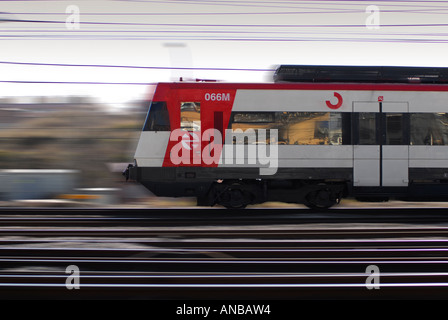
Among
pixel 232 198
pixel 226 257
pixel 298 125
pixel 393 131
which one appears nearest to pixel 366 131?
pixel 393 131

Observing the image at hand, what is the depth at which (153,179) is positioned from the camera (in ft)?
30.1

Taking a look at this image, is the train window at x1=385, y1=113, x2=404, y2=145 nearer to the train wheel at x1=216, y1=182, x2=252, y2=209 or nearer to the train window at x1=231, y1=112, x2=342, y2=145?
the train window at x1=231, y1=112, x2=342, y2=145

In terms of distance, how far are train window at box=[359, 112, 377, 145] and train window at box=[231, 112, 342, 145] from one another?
0.52 metres

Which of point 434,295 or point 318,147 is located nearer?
point 434,295

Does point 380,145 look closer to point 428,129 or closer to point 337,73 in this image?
point 428,129

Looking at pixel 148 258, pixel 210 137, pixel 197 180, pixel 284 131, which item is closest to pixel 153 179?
pixel 197 180

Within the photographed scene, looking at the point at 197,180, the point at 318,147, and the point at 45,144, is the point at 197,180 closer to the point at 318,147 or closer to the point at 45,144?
the point at 318,147

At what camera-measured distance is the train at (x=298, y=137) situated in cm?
907

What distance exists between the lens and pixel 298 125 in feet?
29.9

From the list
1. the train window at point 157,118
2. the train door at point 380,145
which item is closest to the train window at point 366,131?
the train door at point 380,145

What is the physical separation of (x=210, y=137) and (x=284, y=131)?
1756 mm

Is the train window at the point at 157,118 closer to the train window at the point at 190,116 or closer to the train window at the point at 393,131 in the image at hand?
the train window at the point at 190,116

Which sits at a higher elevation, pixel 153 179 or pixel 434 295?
pixel 153 179
